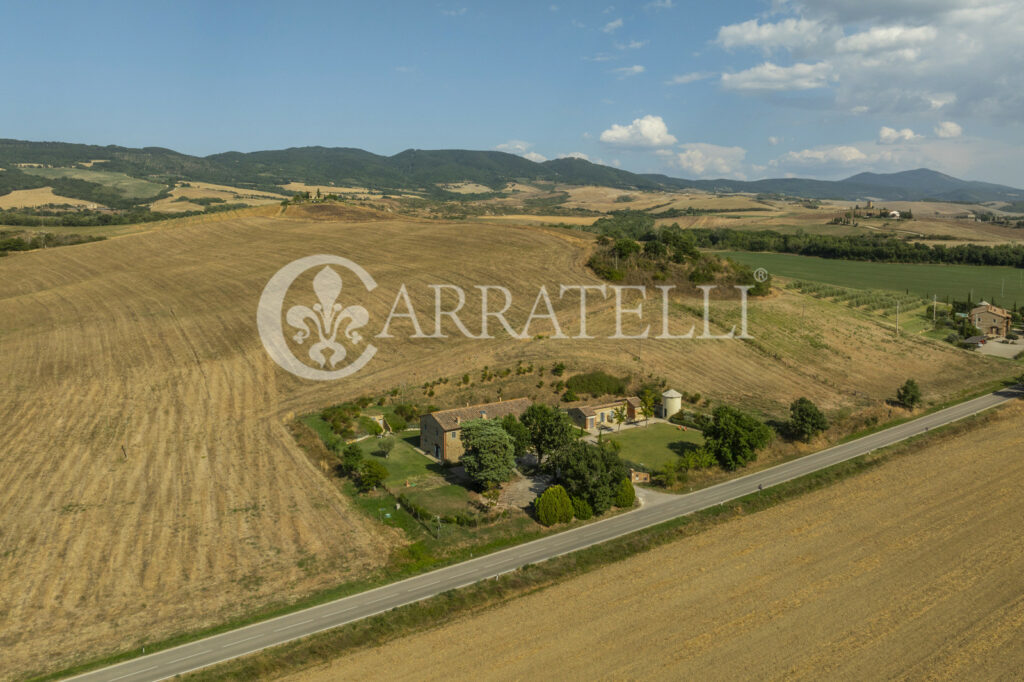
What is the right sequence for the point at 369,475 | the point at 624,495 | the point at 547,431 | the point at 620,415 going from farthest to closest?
1. the point at 620,415
2. the point at 547,431
3. the point at 369,475
4. the point at 624,495

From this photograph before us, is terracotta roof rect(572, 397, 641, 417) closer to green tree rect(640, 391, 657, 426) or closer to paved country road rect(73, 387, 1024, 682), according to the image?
green tree rect(640, 391, 657, 426)

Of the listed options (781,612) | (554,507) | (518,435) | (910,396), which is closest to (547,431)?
(518,435)

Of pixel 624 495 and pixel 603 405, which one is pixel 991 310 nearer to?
pixel 603 405

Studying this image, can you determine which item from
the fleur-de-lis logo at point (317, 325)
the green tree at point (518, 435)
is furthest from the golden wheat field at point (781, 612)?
the fleur-de-lis logo at point (317, 325)

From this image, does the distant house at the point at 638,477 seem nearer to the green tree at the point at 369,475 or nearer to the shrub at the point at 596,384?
the shrub at the point at 596,384

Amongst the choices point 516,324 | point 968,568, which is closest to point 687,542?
point 968,568

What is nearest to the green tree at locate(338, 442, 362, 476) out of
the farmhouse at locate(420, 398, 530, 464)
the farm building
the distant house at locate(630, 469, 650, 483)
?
the farmhouse at locate(420, 398, 530, 464)
